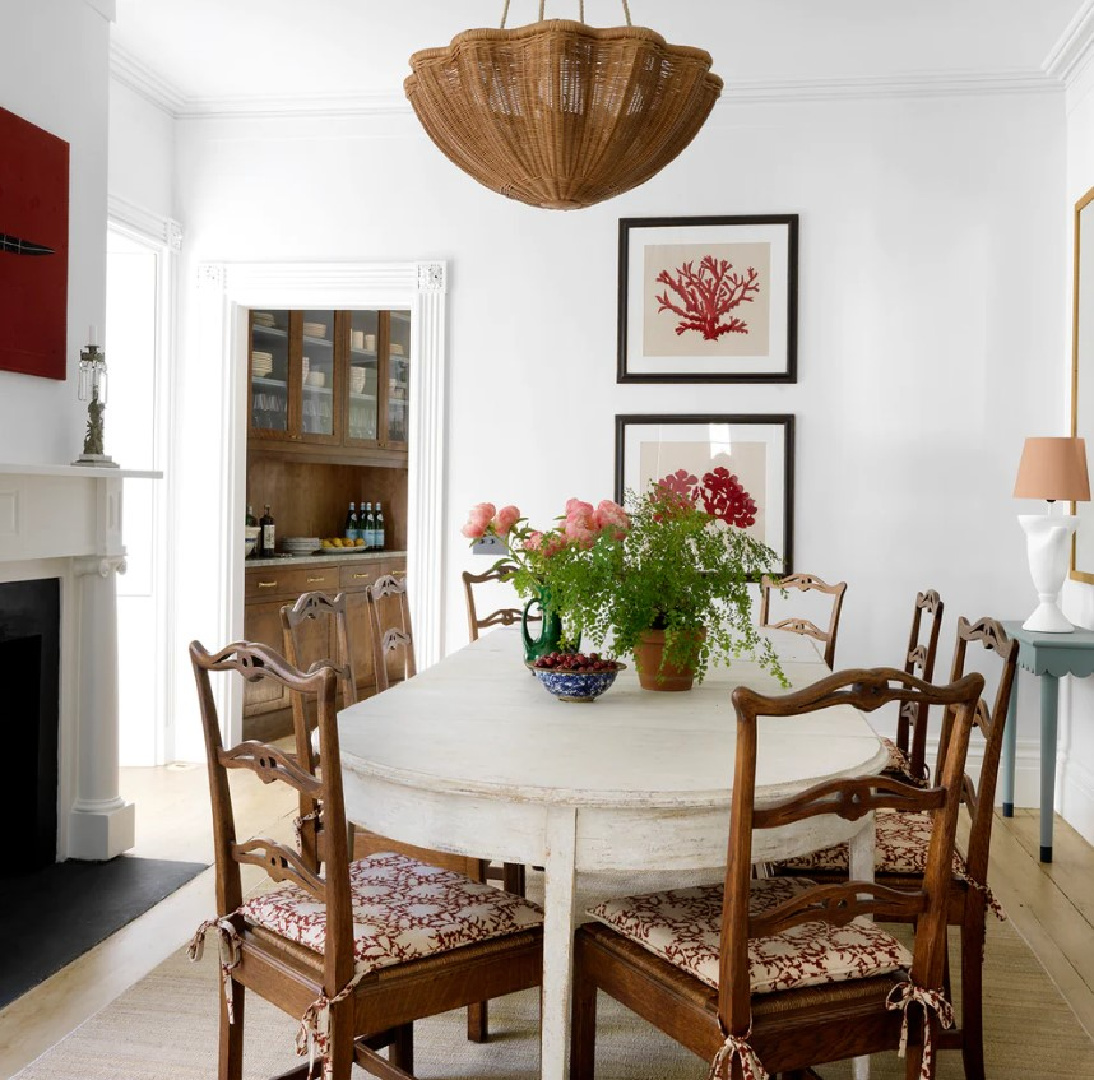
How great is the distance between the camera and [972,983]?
7.37 feet

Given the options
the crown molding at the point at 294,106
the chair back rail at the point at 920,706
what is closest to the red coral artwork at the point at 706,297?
the crown molding at the point at 294,106

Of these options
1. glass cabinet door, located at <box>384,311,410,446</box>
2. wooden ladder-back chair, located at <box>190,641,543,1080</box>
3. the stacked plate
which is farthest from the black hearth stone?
glass cabinet door, located at <box>384,311,410,446</box>

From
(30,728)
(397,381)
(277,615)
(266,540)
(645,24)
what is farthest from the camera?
(397,381)

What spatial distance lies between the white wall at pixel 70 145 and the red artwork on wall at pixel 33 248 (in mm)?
64

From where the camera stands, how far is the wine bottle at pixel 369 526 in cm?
712

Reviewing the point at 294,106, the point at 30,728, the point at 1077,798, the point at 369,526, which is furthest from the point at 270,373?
the point at 1077,798

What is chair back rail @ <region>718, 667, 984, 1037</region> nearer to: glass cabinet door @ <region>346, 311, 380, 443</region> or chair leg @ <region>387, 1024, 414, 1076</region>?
chair leg @ <region>387, 1024, 414, 1076</region>

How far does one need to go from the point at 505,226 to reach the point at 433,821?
11.8ft

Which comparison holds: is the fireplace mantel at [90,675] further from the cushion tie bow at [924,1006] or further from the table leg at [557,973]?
the cushion tie bow at [924,1006]

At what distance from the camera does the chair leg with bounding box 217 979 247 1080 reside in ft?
6.53

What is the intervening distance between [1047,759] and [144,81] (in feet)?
14.5

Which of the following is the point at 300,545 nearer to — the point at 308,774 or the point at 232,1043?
the point at 232,1043

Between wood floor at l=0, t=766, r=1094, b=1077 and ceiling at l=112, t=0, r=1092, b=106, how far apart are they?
9.65ft

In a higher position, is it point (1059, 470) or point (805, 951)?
point (1059, 470)
